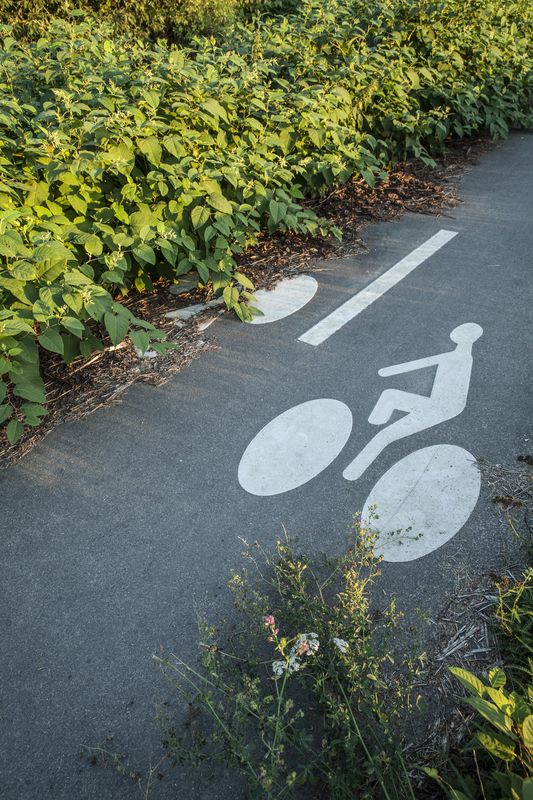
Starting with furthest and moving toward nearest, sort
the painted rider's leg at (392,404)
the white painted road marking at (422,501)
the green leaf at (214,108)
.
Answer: the green leaf at (214,108)
the painted rider's leg at (392,404)
the white painted road marking at (422,501)

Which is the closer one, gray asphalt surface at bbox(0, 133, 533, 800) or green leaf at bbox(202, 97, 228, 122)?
gray asphalt surface at bbox(0, 133, 533, 800)

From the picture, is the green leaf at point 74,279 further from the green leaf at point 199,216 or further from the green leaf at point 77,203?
the green leaf at point 199,216

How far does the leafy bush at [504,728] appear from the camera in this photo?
1469 millimetres

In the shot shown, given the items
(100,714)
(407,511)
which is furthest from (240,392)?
(100,714)

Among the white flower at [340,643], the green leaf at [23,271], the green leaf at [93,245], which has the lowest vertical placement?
the white flower at [340,643]

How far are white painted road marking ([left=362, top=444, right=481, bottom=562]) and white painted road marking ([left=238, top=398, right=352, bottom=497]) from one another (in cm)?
33

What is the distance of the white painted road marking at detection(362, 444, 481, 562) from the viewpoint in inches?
98.8

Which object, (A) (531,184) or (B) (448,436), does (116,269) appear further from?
(A) (531,184)

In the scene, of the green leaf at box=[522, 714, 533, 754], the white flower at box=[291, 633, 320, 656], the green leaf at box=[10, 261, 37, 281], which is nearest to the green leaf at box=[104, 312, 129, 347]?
the green leaf at box=[10, 261, 37, 281]

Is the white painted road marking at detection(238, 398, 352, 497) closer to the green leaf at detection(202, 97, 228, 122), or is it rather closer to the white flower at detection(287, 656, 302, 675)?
the white flower at detection(287, 656, 302, 675)

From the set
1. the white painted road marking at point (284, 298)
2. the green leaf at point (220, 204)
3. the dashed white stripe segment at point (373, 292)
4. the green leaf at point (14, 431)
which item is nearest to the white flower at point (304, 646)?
the green leaf at point (14, 431)

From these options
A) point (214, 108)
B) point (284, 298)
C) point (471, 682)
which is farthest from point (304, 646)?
point (214, 108)

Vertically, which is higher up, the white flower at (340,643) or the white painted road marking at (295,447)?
the white flower at (340,643)

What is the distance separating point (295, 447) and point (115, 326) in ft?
3.59
